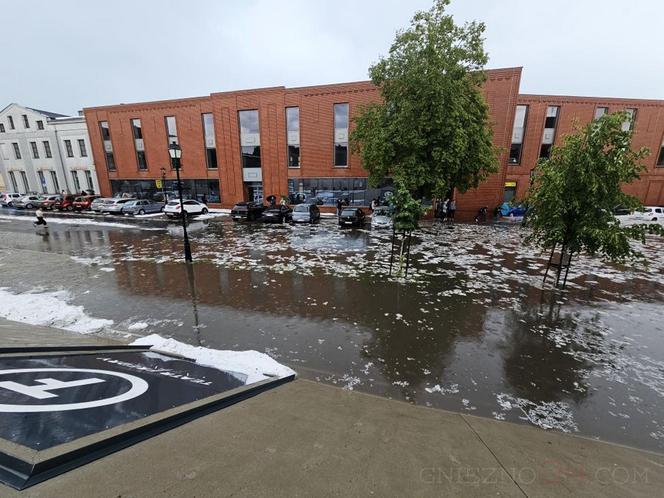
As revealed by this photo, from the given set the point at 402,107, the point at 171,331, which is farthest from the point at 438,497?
the point at 402,107

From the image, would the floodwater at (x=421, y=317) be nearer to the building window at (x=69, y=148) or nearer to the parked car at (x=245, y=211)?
the parked car at (x=245, y=211)

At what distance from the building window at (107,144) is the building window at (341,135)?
2679 centimetres

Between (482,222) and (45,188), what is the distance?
5332cm

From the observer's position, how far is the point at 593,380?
4984mm

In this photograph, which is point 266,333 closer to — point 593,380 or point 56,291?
point 593,380

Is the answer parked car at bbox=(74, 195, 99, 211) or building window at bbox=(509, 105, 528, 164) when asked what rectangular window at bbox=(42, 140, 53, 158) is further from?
building window at bbox=(509, 105, 528, 164)

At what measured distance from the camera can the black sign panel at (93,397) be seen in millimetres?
2258

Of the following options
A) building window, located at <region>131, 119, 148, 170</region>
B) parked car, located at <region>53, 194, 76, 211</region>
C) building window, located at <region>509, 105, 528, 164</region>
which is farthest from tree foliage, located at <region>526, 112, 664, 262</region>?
parked car, located at <region>53, 194, 76, 211</region>

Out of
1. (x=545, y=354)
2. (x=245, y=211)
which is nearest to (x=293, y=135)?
(x=245, y=211)

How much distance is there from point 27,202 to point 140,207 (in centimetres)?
1653

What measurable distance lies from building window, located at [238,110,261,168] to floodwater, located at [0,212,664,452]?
17600 mm

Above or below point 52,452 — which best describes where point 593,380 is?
below

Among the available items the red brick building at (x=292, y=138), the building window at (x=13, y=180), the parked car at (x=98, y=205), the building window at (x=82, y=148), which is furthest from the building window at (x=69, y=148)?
the parked car at (x=98, y=205)

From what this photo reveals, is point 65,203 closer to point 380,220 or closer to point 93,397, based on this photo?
point 380,220
